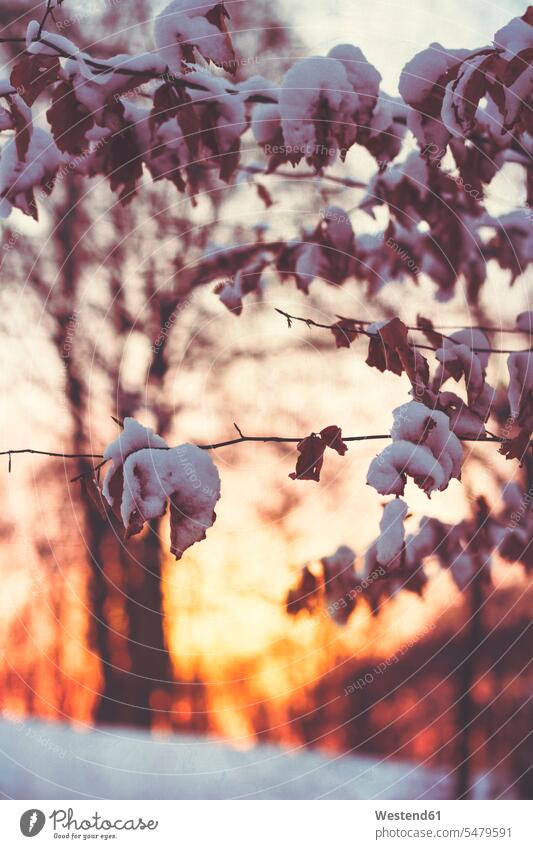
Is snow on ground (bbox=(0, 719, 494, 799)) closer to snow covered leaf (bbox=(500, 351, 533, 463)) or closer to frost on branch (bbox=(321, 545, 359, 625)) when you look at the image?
frost on branch (bbox=(321, 545, 359, 625))

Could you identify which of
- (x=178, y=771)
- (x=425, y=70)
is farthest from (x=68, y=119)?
(x=178, y=771)

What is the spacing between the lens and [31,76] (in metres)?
1.23

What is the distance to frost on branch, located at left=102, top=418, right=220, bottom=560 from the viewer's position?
43.6 inches

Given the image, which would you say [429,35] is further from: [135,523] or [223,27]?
[135,523]

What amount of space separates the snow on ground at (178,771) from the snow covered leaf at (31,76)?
173 centimetres

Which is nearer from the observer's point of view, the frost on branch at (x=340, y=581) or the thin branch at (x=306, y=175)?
the thin branch at (x=306, y=175)

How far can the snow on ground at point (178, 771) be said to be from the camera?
2.23 metres

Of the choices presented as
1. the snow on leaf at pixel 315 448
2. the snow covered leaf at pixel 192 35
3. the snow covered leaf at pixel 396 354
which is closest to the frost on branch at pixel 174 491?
the snow on leaf at pixel 315 448

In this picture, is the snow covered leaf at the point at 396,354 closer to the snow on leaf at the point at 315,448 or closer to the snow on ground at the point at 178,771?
the snow on leaf at the point at 315,448

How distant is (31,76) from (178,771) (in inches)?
76.4

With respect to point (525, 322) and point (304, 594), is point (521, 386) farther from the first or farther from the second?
point (304, 594)

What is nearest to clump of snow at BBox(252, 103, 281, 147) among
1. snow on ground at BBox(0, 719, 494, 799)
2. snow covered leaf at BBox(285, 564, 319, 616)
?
snow covered leaf at BBox(285, 564, 319, 616)

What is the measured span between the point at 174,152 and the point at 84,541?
2199mm

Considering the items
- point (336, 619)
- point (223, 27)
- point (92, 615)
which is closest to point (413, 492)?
point (336, 619)
